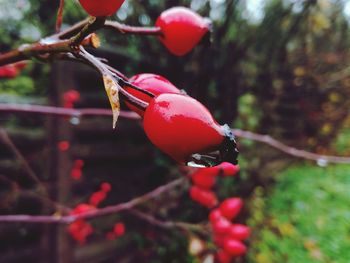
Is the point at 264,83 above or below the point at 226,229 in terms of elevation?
above

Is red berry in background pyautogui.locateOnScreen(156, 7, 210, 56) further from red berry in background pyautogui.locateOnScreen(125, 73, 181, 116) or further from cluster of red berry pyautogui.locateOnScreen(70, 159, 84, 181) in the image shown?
cluster of red berry pyautogui.locateOnScreen(70, 159, 84, 181)

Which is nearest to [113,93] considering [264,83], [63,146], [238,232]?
[238,232]

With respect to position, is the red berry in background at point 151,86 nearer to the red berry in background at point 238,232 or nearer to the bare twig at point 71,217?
the bare twig at point 71,217

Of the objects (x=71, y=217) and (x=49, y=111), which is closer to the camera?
(x=49, y=111)

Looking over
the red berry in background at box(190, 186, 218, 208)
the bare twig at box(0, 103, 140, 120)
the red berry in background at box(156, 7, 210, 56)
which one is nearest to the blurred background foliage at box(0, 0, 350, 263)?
the red berry in background at box(190, 186, 218, 208)

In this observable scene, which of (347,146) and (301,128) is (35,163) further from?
(347,146)

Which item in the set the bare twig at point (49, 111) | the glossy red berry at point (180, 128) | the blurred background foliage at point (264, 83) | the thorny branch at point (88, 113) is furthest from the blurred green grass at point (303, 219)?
the glossy red berry at point (180, 128)

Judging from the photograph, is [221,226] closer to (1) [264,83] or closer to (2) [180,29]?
(2) [180,29]
